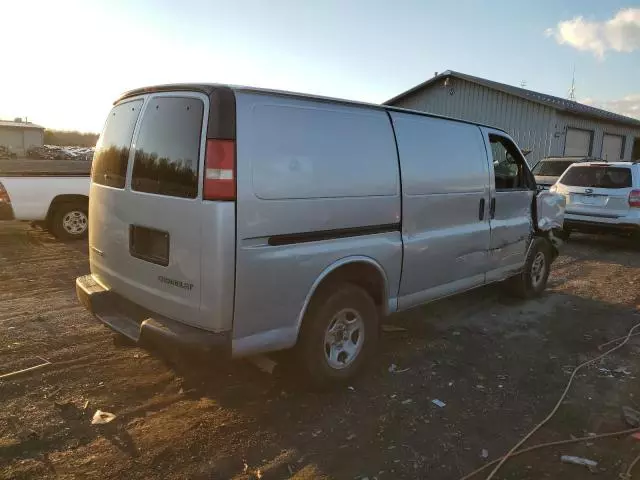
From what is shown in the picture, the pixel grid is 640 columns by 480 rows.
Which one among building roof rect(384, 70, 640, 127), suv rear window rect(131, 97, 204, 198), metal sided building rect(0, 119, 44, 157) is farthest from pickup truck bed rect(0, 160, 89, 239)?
metal sided building rect(0, 119, 44, 157)

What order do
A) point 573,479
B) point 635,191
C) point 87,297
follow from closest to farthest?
point 573,479 → point 87,297 → point 635,191

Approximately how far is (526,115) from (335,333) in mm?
20029

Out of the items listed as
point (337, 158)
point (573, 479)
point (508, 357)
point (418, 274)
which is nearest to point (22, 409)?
point (337, 158)

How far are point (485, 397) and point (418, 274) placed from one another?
45.7 inches

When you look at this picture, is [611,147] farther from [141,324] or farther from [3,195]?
[141,324]

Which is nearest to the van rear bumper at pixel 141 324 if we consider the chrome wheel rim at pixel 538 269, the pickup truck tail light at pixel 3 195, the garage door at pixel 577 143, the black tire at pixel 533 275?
the black tire at pixel 533 275

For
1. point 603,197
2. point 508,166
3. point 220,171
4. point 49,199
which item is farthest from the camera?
point 603,197

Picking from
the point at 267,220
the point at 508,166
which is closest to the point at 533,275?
the point at 508,166

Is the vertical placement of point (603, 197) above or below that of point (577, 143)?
below

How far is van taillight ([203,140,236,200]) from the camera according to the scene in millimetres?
3006

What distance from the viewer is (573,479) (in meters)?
2.98

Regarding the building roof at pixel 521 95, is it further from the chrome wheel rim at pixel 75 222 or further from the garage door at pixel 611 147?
the chrome wheel rim at pixel 75 222

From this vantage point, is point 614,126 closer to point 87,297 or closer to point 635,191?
point 635,191

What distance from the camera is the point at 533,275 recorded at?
6660 millimetres
